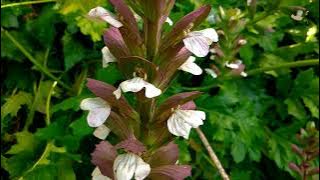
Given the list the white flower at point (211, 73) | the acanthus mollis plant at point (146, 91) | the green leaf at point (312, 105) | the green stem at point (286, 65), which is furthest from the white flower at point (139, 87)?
the green leaf at point (312, 105)

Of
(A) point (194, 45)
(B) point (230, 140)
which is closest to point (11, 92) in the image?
(B) point (230, 140)

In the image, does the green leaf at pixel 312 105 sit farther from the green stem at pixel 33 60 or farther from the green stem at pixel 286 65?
the green stem at pixel 33 60

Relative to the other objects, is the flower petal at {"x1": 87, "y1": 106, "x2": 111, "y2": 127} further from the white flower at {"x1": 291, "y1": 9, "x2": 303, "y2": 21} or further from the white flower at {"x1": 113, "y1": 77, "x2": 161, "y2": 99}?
the white flower at {"x1": 291, "y1": 9, "x2": 303, "y2": 21}

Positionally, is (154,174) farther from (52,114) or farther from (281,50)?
(281,50)

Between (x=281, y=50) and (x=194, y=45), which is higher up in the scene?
(x=194, y=45)

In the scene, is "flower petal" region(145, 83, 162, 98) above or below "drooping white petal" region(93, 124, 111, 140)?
above

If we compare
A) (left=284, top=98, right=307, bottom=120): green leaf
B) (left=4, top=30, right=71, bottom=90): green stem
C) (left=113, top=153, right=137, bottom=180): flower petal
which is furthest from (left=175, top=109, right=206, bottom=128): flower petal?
(left=284, top=98, right=307, bottom=120): green leaf

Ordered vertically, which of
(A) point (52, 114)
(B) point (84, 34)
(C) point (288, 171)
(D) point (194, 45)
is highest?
(D) point (194, 45)
